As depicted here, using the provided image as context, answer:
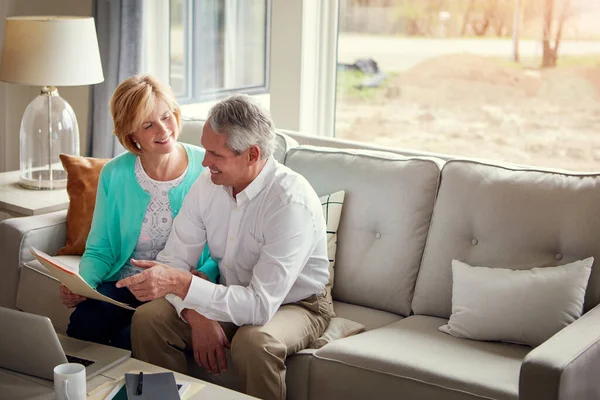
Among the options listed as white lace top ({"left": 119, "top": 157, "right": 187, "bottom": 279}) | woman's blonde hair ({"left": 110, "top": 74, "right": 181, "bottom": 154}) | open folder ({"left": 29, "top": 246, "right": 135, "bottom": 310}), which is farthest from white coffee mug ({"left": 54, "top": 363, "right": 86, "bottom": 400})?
woman's blonde hair ({"left": 110, "top": 74, "right": 181, "bottom": 154})

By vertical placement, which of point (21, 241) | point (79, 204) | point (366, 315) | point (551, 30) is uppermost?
→ point (551, 30)

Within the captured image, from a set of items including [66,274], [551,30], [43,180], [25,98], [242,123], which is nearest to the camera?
[66,274]

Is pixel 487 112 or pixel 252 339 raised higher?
pixel 487 112

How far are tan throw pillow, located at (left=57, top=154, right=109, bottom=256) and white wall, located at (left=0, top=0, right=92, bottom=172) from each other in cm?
135

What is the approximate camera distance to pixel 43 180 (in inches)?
143

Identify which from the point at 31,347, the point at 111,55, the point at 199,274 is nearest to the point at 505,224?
the point at 199,274

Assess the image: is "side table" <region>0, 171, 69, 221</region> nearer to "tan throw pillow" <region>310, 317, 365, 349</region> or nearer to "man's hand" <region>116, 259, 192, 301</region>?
"man's hand" <region>116, 259, 192, 301</region>

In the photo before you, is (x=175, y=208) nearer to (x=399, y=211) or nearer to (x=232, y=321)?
(x=232, y=321)

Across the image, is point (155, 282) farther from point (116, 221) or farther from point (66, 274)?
point (116, 221)

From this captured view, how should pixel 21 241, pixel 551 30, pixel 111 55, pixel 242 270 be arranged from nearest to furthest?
pixel 242 270
pixel 21 241
pixel 551 30
pixel 111 55

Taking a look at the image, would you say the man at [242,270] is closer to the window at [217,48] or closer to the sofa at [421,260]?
the sofa at [421,260]

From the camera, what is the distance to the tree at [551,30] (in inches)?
127

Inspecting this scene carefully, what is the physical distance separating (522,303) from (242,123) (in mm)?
973

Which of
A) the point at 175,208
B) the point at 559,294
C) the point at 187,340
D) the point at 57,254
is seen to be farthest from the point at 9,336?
the point at 559,294
